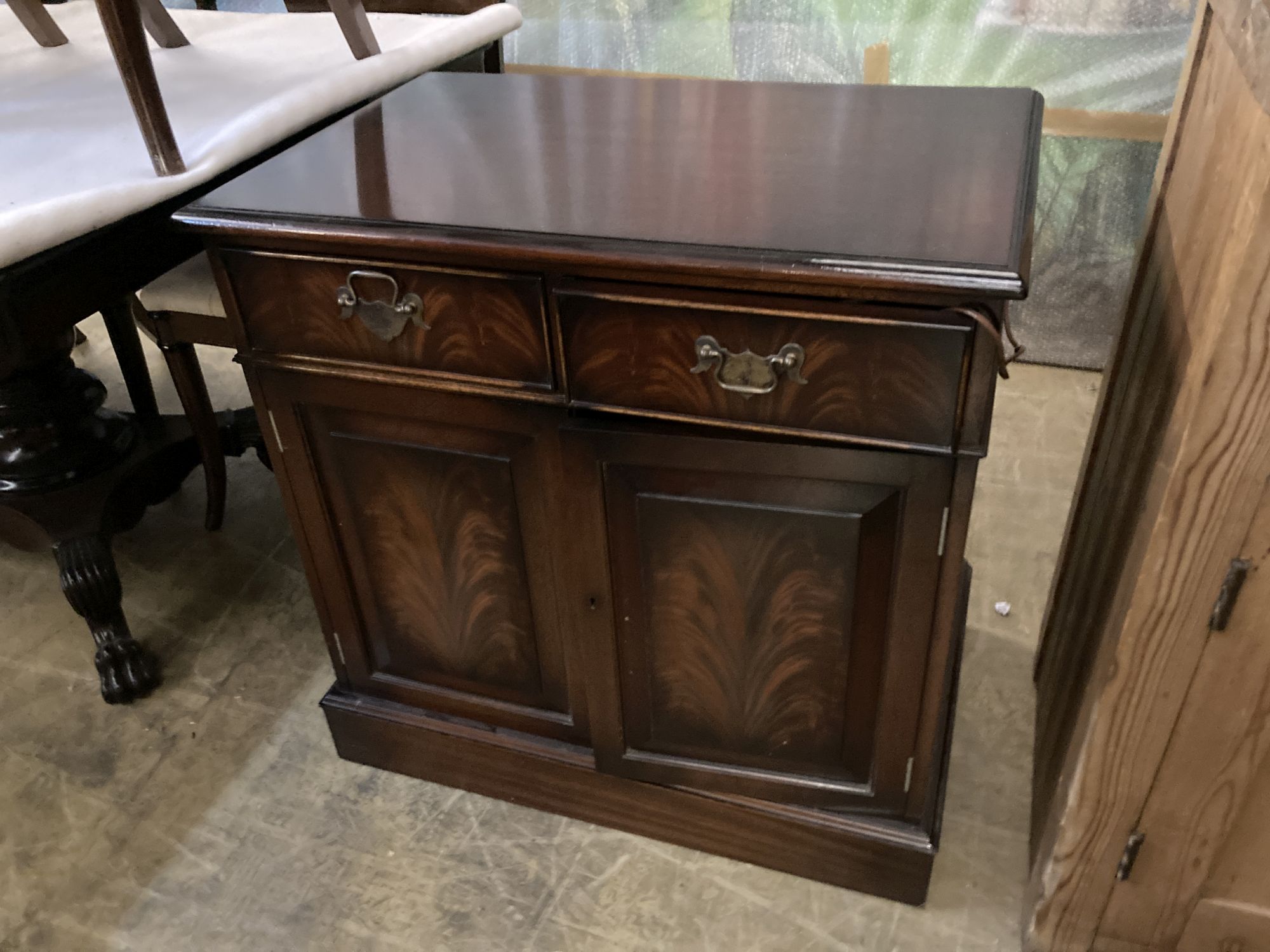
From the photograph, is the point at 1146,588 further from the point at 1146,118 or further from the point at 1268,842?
the point at 1146,118

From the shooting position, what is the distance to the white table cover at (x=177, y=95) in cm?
106

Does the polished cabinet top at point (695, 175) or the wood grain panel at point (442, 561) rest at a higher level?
the polished cabinet top at point (695, 175)

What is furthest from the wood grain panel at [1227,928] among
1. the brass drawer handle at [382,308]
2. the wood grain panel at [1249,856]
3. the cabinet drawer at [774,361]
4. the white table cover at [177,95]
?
the white table cover at [177,95]

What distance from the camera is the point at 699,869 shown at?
4.06 ft

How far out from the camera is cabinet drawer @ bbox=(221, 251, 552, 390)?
0.91m

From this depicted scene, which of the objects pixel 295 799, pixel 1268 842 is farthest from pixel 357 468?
pixel 1268 842

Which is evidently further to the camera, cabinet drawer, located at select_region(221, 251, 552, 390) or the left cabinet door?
the left cabinet door

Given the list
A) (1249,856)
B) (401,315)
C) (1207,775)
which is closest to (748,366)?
(401,315)

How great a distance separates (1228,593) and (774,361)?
1.36 ft

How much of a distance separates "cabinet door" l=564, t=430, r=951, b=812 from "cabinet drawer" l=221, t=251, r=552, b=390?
0.37ft

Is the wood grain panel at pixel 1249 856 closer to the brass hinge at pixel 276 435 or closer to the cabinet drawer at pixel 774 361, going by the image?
the cabinet drawer at pixel 774 361

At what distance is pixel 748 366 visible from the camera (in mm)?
855

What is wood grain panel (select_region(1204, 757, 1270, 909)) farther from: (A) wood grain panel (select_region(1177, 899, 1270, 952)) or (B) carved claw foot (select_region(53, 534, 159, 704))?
(B) carved claw foot (select_region(53, 534, 159, 704))

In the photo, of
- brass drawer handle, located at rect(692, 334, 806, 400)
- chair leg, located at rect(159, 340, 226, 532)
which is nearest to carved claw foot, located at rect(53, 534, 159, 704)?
chair leg, located at rect(159, 340, 226, 532)
